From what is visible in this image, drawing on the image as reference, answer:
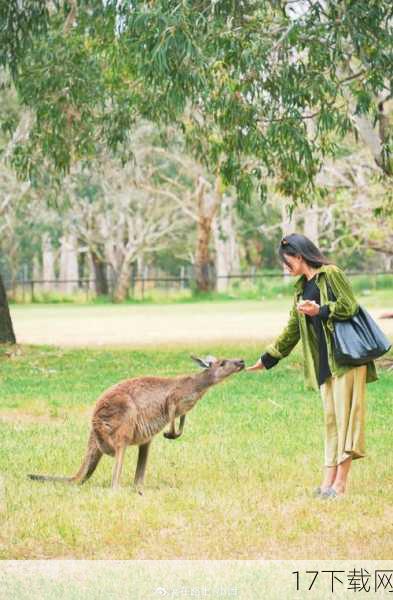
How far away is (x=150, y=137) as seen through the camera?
167 ft

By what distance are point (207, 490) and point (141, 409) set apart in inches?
42.5

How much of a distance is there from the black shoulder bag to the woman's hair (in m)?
0.20

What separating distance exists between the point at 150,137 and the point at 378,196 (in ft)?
39.7

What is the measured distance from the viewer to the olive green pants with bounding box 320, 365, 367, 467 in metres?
9.46

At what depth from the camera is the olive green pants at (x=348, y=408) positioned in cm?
946

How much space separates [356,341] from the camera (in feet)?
30.8

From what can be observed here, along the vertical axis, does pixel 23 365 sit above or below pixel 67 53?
below

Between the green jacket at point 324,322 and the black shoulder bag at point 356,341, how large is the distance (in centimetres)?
5

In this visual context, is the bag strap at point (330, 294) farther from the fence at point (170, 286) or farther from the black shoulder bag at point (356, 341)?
the fence at point (170, 286)

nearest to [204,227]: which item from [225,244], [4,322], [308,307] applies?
[225,244]

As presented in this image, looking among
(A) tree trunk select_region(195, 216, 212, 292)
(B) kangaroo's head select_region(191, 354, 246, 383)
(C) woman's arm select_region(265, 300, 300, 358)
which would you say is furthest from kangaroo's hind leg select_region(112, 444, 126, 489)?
(A) tree trunk select_region(195, 216, 212, 292)

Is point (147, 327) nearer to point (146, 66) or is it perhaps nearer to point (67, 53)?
point (67, 53)

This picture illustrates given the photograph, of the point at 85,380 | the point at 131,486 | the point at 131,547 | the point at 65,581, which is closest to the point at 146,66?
the point at 85,380

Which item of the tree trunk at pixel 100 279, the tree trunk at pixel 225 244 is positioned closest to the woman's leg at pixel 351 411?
the tree trunk at pixel 225 244
